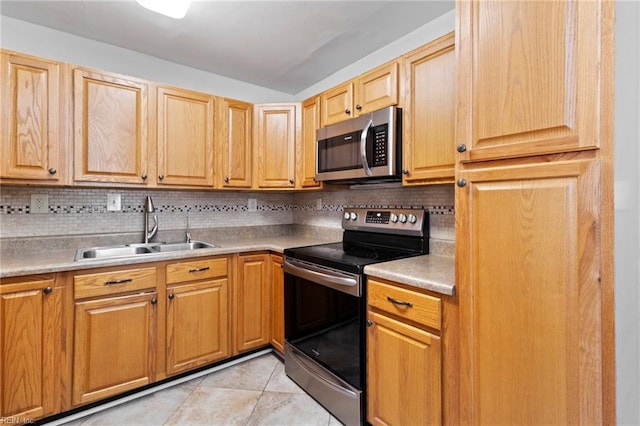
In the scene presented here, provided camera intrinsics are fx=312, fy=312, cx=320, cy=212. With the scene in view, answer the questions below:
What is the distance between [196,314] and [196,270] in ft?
0.98

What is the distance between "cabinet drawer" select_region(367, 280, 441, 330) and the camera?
4.31ft

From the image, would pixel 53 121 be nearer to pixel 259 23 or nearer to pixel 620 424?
pixel 259 23

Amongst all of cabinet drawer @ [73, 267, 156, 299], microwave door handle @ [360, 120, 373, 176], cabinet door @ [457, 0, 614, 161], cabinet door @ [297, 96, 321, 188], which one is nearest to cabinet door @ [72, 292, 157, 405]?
cabinet drawer @ [73, 267, 156, 299]

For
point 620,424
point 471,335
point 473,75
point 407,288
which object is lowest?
point 620,424

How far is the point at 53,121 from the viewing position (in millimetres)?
1845

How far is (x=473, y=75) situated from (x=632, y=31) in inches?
16.7

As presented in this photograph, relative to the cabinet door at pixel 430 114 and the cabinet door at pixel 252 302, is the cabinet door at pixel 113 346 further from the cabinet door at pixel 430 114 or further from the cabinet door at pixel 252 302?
the cabinet door at pixel 430 114

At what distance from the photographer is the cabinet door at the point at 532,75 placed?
871 mm

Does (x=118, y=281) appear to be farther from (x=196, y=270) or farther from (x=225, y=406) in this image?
(x=225, y=406)

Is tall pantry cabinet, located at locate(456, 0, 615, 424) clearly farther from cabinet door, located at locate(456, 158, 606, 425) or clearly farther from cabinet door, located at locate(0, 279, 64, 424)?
cabinet door, located at locate(0, 279, 64, 424)

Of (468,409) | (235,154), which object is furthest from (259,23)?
(468,409)

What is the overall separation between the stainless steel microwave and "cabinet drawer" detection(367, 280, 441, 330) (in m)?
0.69

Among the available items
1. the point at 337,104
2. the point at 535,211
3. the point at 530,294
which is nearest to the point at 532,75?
the point at 535,211

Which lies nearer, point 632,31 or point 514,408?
point 632,31
